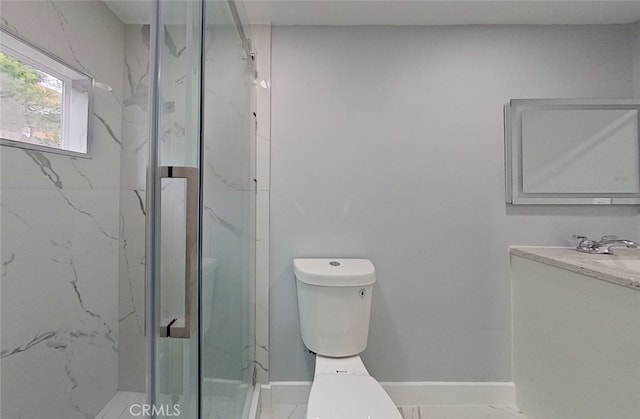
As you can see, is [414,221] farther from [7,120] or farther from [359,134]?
[7,120]

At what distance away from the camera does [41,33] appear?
1111 millimetres

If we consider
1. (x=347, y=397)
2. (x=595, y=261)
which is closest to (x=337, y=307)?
(x=347, y=397)

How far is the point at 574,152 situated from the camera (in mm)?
1607

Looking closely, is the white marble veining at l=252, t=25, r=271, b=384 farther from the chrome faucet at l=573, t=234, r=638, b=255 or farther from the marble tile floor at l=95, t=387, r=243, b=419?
the chrome faucet at l=573, t=234, r=638, b=255

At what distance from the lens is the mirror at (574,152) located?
5.25 feet

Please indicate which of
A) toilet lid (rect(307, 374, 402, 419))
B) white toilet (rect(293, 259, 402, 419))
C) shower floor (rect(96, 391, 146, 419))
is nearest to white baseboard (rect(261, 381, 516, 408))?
white toilet (rect(293, 259, 402, 419))

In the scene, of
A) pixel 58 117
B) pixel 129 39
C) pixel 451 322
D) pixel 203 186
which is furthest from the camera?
pixel 451 322

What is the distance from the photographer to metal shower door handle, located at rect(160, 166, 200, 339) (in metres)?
0.77

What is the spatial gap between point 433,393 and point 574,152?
4.71ft

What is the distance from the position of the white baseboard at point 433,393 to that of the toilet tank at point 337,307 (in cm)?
35

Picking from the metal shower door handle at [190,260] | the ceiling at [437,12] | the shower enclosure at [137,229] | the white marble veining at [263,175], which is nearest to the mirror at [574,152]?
the ceiling at [437,12]

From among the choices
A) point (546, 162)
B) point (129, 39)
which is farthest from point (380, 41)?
point (129, 39)

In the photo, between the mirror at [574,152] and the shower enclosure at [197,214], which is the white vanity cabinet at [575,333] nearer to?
the mirror at [574,152]

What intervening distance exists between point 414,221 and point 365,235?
0.27 m
